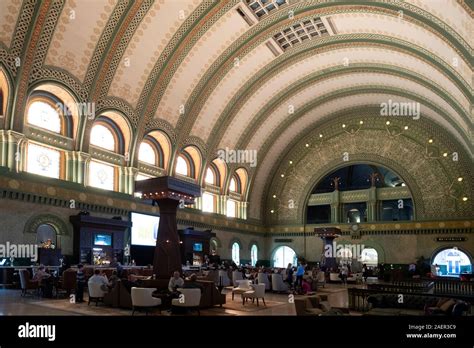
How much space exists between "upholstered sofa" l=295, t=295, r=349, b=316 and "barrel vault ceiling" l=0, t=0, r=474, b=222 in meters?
7.16

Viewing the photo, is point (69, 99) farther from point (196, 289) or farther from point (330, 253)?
point (330, 253)

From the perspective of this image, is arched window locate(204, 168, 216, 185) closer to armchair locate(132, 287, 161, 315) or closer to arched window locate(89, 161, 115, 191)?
arched window locate(89, 161, 115, 191)

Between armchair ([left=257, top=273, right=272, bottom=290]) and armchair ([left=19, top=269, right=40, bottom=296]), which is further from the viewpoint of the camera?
armchair ([left=257, top=273, right=272, bottom=290])

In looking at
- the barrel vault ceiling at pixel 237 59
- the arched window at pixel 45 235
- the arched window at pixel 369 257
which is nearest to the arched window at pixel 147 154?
the barrel vault ceiling at pixel 237 59

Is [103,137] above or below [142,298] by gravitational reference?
above

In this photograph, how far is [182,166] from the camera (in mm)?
25500

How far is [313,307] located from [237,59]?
1525cm

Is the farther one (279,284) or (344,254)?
(344,254)

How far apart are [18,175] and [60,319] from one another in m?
12.7

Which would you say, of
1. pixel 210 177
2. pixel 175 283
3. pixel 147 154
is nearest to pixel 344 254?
pixel 210 177

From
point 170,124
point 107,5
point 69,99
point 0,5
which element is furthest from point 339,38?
point 0,5

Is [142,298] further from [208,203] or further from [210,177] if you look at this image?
[210,177]

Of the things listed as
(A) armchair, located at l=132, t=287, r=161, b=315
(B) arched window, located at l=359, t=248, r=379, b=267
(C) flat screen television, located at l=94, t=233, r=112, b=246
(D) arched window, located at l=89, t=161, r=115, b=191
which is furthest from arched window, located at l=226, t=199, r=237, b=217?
(A) armchair, located at l=132, t=287, r=161, b=315

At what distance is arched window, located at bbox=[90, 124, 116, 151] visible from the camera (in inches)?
785
